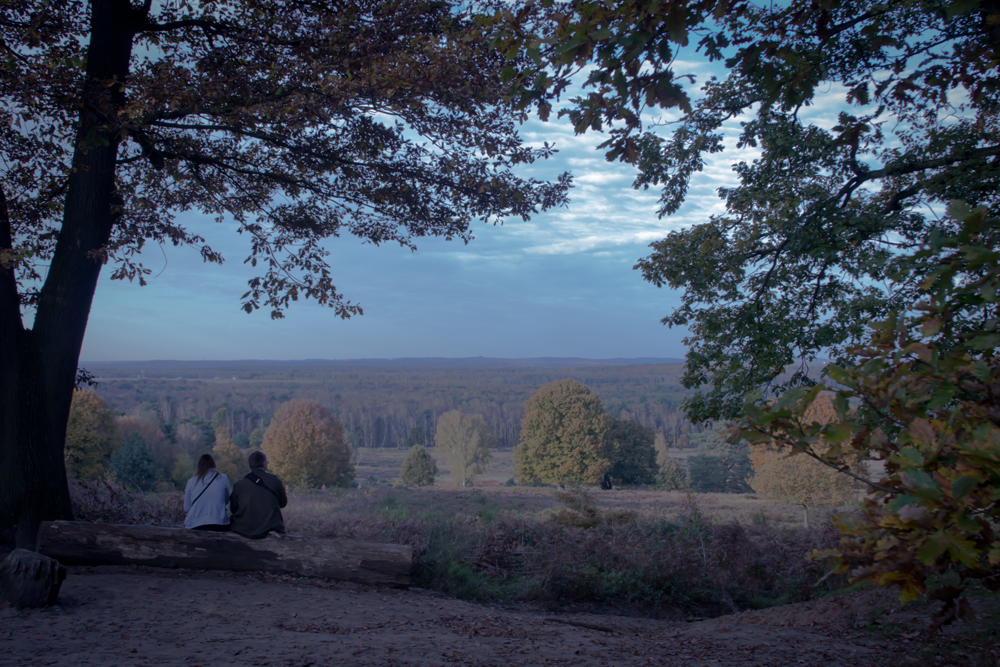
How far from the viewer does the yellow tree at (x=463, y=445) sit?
59188mm

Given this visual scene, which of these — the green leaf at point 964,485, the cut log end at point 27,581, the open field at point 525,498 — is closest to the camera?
the green leaf at point 964,485

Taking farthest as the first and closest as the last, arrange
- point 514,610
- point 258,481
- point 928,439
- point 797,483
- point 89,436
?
point 797,483, point 89,436, point 514,610, point 258,481, point 928,439

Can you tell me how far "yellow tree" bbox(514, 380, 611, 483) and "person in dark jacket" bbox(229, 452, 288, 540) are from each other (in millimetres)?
32849

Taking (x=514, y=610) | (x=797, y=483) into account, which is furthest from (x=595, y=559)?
(x=797, y=483)

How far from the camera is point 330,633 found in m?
5.61

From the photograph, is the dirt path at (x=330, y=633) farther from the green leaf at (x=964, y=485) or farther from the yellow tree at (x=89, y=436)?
the yellow tree at (x=89, y=436)

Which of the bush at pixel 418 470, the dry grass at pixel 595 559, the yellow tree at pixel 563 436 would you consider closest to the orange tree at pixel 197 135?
the dry grass at pixel 595 559

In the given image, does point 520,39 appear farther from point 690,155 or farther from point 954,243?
point 690,155

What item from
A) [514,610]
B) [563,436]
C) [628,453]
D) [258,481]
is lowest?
[628,453]

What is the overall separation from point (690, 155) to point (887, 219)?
2742mm

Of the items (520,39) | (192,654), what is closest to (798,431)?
(520,39)

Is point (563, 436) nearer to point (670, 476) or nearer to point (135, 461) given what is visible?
point (670, 476)

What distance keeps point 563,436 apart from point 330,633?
1435 inches

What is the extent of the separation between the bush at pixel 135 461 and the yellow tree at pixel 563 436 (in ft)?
77.7
